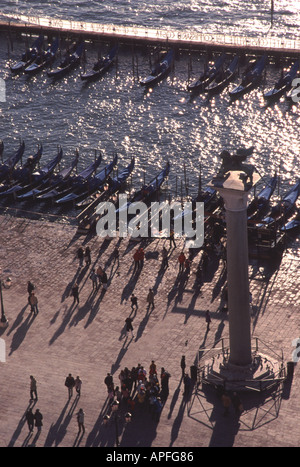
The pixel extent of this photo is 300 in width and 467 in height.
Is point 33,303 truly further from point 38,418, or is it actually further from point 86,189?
point 86,189

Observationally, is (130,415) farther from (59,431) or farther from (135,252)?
(135,252)

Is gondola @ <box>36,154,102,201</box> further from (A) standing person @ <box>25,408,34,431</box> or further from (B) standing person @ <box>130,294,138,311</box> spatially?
(A) standing person @ <box>25,408,34,431</box>

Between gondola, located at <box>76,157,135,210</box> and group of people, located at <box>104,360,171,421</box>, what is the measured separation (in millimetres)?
25598

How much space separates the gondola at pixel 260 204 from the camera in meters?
82.8

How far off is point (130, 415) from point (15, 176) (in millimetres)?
37028

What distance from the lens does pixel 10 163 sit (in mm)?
91750

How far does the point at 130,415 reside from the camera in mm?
58281

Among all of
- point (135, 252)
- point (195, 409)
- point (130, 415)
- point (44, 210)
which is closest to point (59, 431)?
point (130, 415)

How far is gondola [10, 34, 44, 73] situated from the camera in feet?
397

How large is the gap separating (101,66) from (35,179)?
32.8 m

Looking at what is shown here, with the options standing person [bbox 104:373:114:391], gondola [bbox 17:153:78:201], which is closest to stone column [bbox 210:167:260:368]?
standing person [bbox 104:373:114:391]

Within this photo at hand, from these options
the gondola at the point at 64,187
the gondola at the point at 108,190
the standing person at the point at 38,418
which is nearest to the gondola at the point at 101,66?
the gondola at the point at 108,190

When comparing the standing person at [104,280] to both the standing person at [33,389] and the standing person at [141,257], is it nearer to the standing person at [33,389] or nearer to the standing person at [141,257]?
the standing person at [141,257]

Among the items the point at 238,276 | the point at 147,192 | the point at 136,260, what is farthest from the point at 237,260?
the point at 147,192
